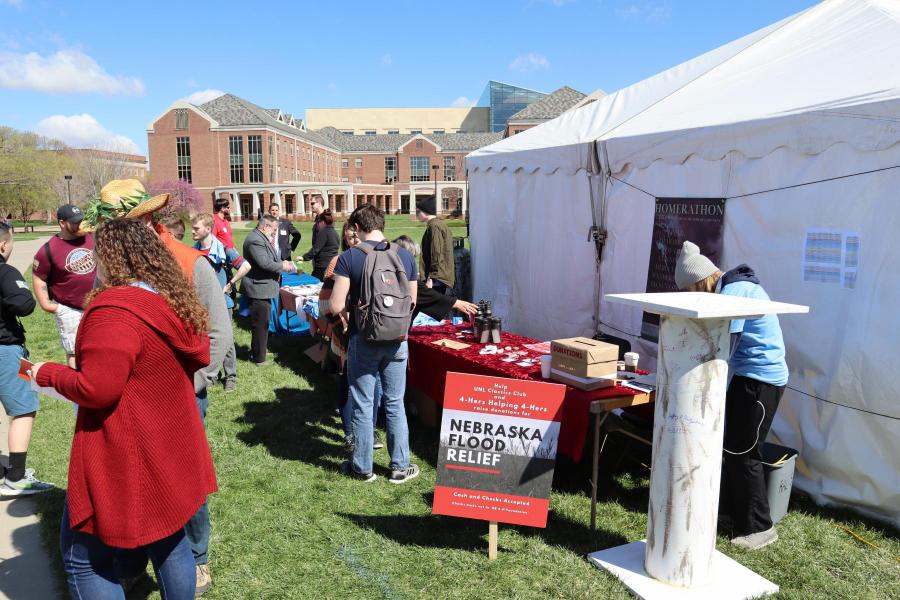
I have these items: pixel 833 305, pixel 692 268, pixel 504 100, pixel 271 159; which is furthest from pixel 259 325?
pixel 504 100

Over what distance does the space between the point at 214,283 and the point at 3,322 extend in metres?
1.85

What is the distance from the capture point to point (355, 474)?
4535 millimetres

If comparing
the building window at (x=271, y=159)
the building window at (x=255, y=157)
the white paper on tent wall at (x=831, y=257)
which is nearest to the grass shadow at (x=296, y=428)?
the white paper on tent wall at (x=831, y=257)

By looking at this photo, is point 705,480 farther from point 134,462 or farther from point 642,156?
point 642,156

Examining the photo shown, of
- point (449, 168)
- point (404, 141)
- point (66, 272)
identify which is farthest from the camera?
point (404, 141)

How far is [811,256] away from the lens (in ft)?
13.7

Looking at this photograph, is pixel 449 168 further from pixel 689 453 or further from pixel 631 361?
pixel 689 453

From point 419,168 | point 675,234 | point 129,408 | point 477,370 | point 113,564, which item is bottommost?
point 113,564

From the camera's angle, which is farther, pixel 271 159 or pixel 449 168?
pixel 449 168

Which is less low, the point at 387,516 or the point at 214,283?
the point at 214,283

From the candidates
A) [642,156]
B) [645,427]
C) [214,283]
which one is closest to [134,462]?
[214,283]

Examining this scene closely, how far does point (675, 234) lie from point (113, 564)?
4.50m

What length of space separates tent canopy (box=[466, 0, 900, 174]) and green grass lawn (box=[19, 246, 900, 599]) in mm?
2422

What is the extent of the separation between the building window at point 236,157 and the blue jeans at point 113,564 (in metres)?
64.4
